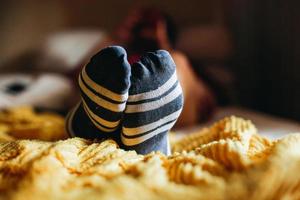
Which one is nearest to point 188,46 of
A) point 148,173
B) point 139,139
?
point 139,139

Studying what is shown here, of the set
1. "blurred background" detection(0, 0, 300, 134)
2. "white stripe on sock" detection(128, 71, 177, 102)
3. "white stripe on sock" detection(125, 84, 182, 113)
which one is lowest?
"blurred background" detection(0, 0, 300, 134)

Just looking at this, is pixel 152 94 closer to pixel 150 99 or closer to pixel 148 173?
pixel 150 99

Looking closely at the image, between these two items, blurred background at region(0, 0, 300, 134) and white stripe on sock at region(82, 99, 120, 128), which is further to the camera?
blurred background at region(0, 0, 300, 134)

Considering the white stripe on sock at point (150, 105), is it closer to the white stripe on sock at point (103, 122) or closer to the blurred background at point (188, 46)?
the white stripe on sock at point (103, 122)

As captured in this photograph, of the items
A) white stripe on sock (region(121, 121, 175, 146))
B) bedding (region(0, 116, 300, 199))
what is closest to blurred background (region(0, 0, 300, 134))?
white stripe on sock (region(121, 121, 175, 146))

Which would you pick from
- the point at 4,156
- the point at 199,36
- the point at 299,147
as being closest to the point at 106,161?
the point at 4,156

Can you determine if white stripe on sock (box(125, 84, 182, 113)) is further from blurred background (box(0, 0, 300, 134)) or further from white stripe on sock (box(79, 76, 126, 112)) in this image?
blurred background (box(0, 0, 300, 134))
